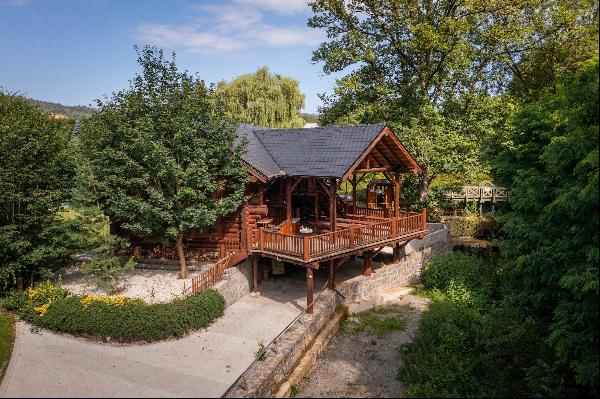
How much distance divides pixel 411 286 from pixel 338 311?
17.6 ft

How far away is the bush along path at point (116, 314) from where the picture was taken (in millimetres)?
13039

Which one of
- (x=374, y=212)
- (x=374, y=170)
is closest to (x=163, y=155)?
(x=374, y=170)

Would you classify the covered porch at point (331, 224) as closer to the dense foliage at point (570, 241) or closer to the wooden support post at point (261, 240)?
the wooden support post at point (261, 240)

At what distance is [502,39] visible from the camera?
933 inches

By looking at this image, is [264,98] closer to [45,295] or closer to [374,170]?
[374,170]

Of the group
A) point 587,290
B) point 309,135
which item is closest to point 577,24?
point 309,135

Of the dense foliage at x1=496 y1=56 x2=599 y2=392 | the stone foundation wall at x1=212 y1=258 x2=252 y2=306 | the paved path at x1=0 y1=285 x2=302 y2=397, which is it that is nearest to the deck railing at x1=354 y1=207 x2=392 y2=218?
the stone foundation wall at x1=212 y1=258 x2=252 y2=306

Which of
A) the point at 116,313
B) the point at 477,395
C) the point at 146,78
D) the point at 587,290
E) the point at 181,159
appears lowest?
the point at 477,395

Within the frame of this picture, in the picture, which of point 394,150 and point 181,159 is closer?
point 181,159

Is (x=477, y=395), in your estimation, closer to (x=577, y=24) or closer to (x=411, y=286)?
(x=411, y=286)

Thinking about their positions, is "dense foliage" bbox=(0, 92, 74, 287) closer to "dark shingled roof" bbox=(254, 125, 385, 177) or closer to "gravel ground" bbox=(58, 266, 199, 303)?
"gravel ground" bbox=(58, 266, 199, 303)

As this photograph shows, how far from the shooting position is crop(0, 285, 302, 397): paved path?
34.1ft

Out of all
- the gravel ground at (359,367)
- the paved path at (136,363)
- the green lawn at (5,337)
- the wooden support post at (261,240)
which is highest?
the wooden support post at (261,240)

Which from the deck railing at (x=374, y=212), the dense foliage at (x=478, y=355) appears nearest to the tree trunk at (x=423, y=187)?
the deck railing at (x=374, y=212)
